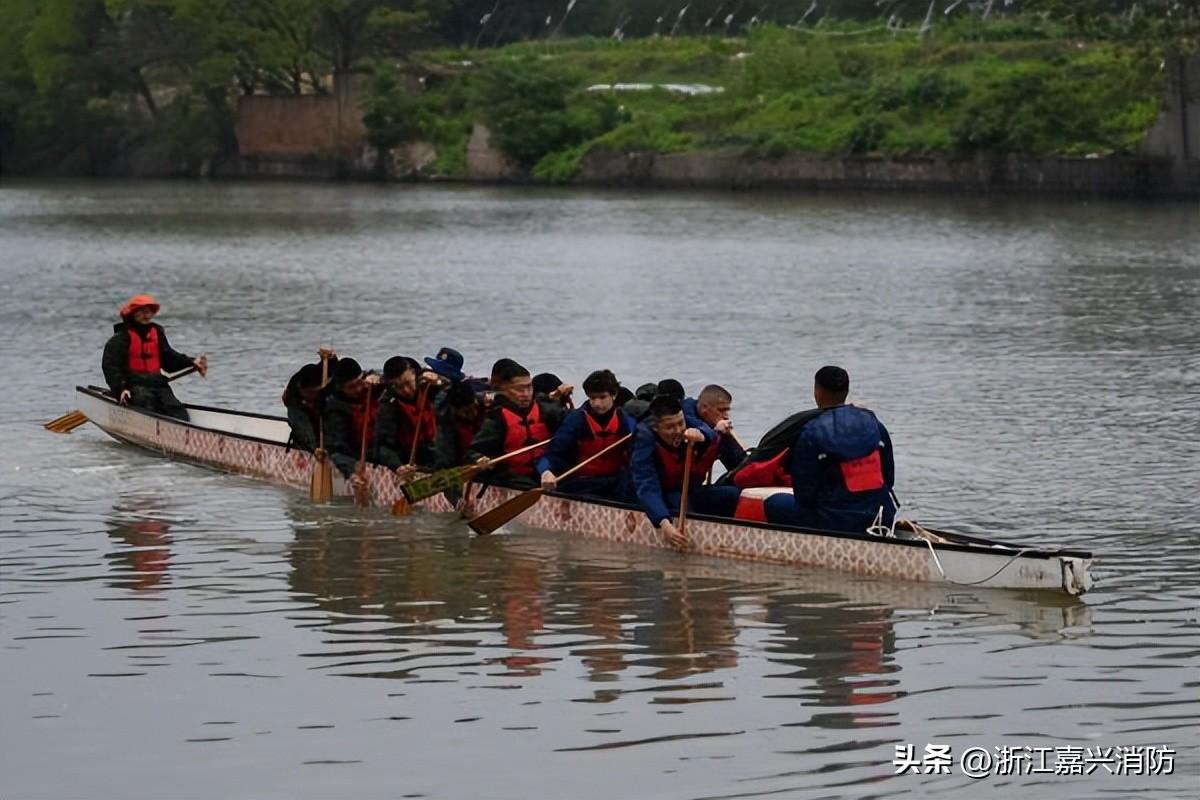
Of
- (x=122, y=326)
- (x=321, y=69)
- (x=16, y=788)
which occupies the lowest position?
(x=16, y=788)

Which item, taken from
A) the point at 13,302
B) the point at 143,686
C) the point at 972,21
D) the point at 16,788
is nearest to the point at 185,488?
the point at 143,686

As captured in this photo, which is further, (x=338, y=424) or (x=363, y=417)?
(x=338, y=424)

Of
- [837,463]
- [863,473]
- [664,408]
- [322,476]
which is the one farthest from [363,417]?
[863,473]

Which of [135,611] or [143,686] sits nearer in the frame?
[143,686]

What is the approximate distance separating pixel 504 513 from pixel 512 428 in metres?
0.68

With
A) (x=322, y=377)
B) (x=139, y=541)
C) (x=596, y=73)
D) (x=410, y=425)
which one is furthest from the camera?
(x=596, y=73)

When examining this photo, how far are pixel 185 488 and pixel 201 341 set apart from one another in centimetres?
1298

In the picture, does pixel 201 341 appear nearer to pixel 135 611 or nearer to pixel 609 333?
pixel 609 333

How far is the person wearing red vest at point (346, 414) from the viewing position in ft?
63.7

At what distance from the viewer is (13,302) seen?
3956cm

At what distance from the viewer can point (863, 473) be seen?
1545 centimetres

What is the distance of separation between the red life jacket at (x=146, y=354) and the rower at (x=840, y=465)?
890 cm

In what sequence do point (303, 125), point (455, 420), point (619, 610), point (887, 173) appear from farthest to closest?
point (303, 125), point (887, 173), point (455, 420), point (619, 610)

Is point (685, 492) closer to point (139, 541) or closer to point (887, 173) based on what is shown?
point (139, 541)
